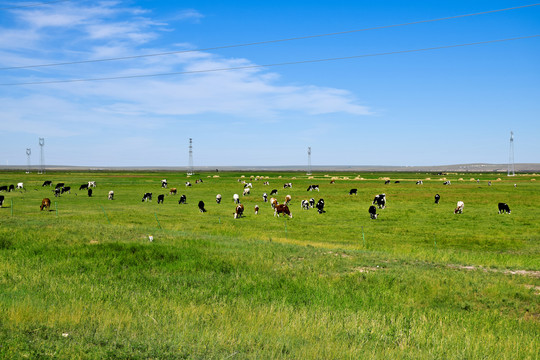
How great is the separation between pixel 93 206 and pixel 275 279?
38.4 meters

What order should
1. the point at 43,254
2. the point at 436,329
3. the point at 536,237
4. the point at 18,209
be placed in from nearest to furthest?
the point at 436,329
the point at 43,254
the point at 536,237
the point at 18,209

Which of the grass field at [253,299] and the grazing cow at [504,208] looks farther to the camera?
the grazing cow at [504,208]

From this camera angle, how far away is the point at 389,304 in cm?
1159

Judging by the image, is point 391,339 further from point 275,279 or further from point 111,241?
point 111,241

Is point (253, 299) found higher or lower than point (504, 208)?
higher

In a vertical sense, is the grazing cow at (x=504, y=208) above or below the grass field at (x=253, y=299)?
below

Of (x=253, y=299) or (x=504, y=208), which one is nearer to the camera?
(x=253, y=299)

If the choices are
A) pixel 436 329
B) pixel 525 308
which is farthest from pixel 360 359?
pixel 525 308

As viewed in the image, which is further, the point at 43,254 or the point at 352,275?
the point at 43,254

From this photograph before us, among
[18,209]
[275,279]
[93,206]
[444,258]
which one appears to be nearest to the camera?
[275,279]

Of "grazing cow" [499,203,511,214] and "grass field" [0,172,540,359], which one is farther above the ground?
"grass field" [0,172,540,359]

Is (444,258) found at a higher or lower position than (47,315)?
lower

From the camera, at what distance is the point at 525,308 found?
11812 millimetres

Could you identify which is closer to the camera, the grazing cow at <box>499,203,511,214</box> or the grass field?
the grass field
